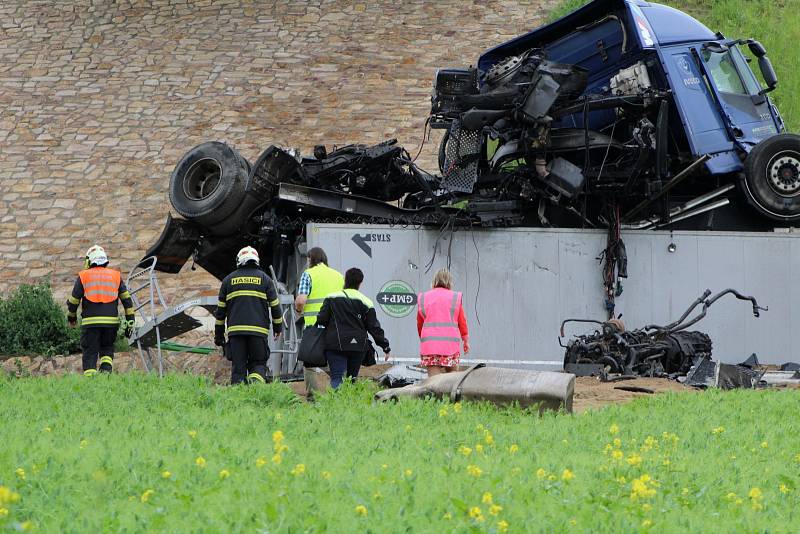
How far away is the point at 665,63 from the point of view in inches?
614

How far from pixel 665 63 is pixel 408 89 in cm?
1327

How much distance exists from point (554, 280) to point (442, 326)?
4.13 m

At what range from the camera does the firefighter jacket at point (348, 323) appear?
37.9ft

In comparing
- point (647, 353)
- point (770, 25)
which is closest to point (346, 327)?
point (647, 353)

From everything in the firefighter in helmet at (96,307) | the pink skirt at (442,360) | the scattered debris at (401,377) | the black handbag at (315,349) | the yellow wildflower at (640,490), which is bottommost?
the yellow wildflower at (640,490)

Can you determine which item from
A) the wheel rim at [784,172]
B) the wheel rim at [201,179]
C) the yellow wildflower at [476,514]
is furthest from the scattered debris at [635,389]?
the yellow wildflower at [476,514]

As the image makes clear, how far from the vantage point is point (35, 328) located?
17531 mm

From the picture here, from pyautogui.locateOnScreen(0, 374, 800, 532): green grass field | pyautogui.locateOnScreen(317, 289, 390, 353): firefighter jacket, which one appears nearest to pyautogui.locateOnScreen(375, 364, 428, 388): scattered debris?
pyautogui.locateOnScreen(317, 289, 390, 353): firefighter jacket

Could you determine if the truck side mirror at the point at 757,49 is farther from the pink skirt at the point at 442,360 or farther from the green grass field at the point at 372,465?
the green grass field at the point at 372,465

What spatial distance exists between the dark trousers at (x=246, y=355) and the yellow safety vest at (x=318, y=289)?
488 millimetres

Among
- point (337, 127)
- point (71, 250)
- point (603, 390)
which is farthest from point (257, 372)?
point (337, 127)

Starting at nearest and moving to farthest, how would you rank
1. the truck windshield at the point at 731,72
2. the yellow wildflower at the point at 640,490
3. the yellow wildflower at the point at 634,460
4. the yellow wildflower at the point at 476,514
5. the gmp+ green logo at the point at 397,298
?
the yellow wildflower at the point at 476,514 → the yellow wildflower at the point at 640,490 → the yellow wildflower at the point at 634,460 → the gmp+ green logo at the point at 397,298 → the truck windshield at the point at 731,72

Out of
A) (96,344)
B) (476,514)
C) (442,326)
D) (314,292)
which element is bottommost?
(476,514)

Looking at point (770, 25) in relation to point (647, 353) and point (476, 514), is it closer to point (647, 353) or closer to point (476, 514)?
point (647, 353)
